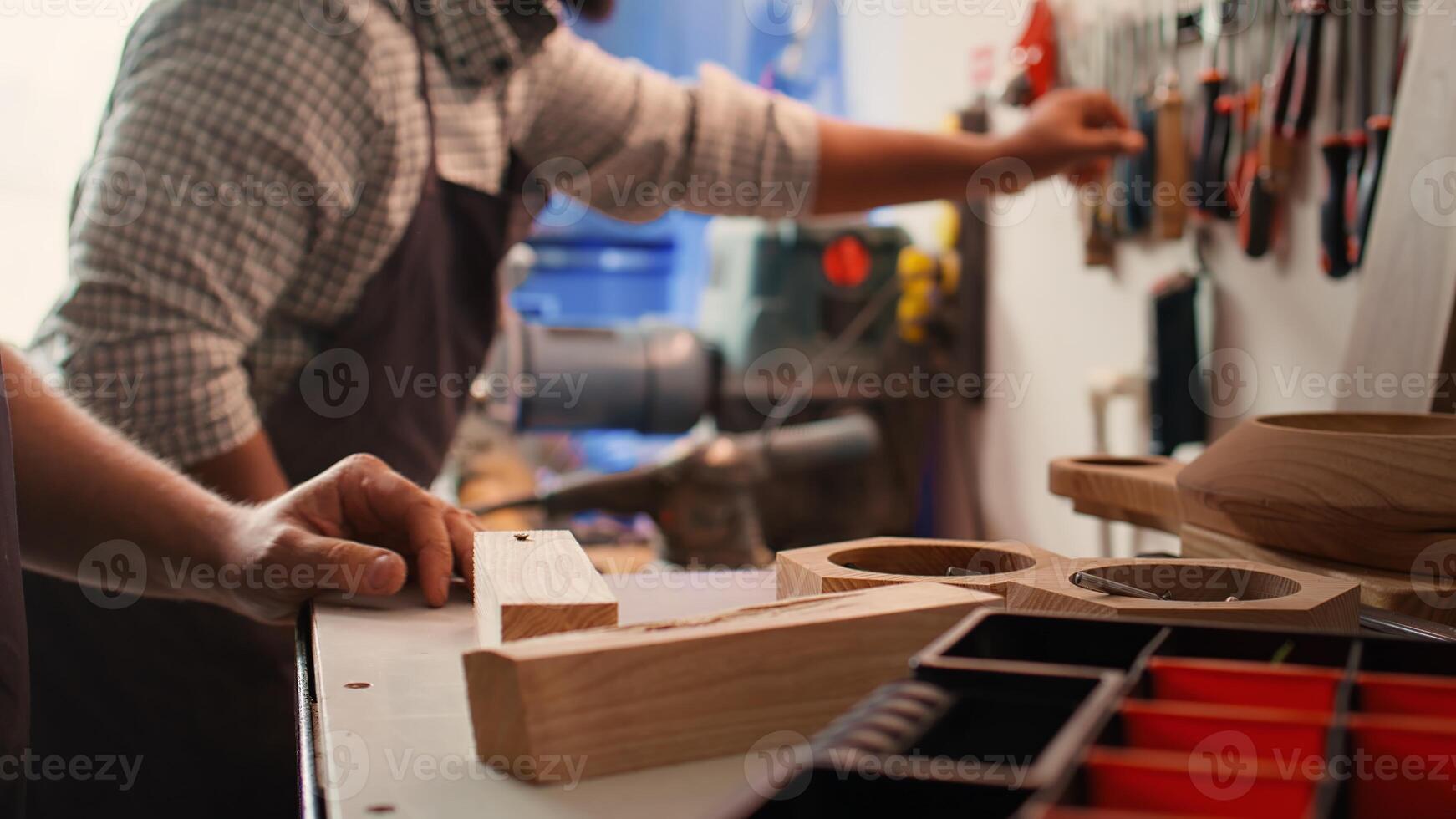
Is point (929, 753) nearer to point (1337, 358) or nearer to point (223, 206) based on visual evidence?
point (223, 206)

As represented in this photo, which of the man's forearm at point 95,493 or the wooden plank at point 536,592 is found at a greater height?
the man's forearm at point 95,493

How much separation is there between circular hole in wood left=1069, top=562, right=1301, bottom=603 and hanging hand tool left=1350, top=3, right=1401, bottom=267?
2.42ft

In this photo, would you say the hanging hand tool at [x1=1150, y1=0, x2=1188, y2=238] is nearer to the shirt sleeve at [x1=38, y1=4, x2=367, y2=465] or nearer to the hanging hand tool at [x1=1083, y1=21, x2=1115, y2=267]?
the hanging hand tool at [x1=1083, y1=21, x2=1115, y2=267]

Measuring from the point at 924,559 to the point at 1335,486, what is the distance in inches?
9.3

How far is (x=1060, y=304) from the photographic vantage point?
2.15 m

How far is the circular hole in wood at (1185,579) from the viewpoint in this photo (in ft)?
2.05

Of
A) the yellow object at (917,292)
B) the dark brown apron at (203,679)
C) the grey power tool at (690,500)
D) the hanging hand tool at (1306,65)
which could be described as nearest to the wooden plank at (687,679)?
the dark brown apron at (203,679)

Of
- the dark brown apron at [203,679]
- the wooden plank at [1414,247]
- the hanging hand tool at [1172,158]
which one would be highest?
the hanging hand tool at [1172,158]

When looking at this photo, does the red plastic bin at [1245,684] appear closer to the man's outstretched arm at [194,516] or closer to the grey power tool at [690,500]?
the man's outstretched arm at [194,516]

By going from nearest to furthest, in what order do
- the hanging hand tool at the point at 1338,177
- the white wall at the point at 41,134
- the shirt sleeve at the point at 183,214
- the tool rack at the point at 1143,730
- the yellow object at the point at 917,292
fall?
the tool rack at the point at 1143,730
the shirt sleeve at the point at 183,214
the hanging hand tool at the point at 1338,177
the white wall at the point at 41,134
the yellow object at the point at 917,292

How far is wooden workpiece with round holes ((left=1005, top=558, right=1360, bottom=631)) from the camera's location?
53cm

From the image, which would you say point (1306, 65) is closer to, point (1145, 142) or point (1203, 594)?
point (1145, 142)

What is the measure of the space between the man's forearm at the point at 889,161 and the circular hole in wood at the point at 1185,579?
1.06 metres

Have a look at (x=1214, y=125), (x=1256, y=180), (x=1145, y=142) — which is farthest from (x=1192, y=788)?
(x=1145, y=142)
